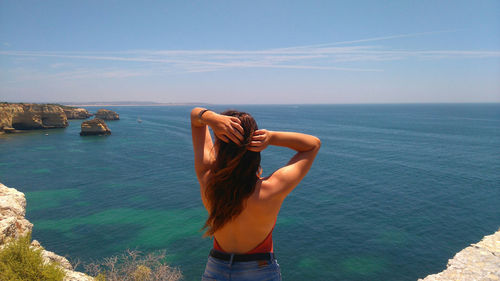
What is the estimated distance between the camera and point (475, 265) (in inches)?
559

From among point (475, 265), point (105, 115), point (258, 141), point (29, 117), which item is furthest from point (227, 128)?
point (105, 115)

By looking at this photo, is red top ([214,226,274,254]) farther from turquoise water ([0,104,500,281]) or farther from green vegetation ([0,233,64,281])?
turquoise water ([0,104,500,281])


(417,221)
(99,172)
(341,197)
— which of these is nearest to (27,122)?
(99,172)

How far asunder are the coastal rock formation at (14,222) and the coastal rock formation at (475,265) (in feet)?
46.4

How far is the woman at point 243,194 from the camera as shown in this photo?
187 centimetres

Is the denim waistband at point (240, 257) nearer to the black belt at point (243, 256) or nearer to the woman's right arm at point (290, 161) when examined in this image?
the black belt at point (243, 256)

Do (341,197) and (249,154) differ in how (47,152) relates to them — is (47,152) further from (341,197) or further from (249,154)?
(249,154)

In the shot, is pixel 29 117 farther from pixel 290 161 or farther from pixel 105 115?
pixel 290 161

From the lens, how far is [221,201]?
6.32 feet

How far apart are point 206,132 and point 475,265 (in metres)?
17.4

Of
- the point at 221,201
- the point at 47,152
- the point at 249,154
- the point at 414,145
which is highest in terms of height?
the point at 249,154

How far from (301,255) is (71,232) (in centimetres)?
1640

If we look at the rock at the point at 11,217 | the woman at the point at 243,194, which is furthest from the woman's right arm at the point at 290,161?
the rock at the point at 11,217

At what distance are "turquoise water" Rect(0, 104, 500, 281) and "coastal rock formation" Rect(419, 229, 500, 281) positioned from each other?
300 cm
